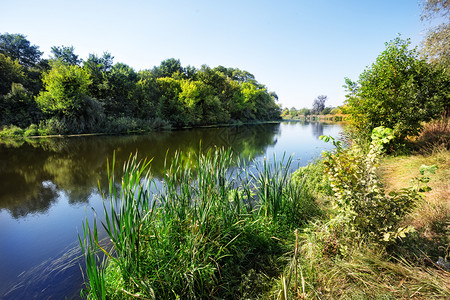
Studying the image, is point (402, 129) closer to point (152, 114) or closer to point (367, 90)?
point (367, 90)

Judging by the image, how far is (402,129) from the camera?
7.14 meters

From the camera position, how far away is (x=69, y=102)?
21.7m

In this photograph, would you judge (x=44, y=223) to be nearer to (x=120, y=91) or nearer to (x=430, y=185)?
(x=430, y=185)

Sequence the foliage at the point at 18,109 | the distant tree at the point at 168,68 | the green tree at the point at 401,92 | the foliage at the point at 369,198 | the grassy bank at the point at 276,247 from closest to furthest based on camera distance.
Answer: the grassy bank at the point at 276,247 < the foliage at the point at 369,198 < the green tree at the point at 401,92 < the foliage at the point at 18,109 < the distant tree at the point at 168,68

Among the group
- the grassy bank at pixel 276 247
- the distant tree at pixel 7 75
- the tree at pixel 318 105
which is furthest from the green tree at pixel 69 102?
the tree at pixel 318 105

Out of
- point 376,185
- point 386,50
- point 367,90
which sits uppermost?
point 386,50

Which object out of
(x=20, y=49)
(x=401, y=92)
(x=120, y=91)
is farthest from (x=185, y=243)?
(x=20, y=49)

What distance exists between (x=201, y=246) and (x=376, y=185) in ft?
7.23

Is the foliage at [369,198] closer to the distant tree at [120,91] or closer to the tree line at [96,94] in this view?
the tree line at [96,94]

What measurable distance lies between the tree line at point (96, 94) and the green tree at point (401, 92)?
84.4 feet

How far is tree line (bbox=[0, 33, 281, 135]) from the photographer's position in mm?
21844

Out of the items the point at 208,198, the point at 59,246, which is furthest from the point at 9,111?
the point at 208,198

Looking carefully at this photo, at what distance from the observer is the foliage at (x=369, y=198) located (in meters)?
2.08

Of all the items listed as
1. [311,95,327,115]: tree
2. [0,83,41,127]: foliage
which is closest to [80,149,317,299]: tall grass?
[0,83,41,127]: foliage
